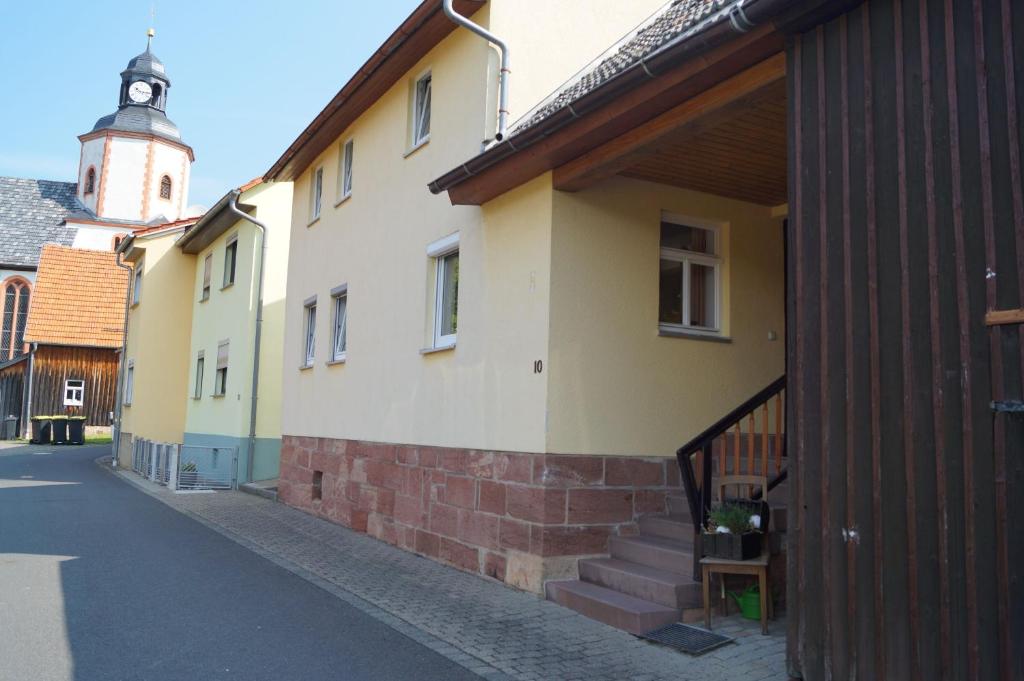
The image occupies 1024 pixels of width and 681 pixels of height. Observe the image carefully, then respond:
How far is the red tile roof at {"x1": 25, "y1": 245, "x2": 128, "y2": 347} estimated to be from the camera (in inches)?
1547

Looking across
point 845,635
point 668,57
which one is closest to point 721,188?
point 668,57

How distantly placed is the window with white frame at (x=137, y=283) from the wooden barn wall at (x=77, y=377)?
1391 centimetres

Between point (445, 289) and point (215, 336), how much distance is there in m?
13.5

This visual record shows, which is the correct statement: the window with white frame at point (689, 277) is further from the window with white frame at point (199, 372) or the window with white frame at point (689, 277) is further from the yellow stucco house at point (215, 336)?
the window with white frame at point (199, 372)

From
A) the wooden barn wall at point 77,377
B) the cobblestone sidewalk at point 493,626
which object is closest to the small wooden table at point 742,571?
the cobblestone sidewalk at point 493,626

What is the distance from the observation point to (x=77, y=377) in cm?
4041

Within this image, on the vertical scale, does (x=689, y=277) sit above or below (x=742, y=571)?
above

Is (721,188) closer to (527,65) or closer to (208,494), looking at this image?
(527,65)

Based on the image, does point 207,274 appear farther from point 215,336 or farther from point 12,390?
point 12,390

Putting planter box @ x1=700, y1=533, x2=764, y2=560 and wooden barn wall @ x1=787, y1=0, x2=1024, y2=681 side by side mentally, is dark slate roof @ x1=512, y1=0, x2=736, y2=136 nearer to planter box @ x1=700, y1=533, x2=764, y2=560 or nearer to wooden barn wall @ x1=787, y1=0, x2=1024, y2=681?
wooden barn wall @ x1=787, y1=0, x2=1024, y2=681

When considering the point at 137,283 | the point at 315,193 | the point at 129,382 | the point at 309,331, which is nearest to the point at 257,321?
the point at 309,331

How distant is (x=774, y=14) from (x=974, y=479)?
8.63 feet

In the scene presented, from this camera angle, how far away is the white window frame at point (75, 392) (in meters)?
40.2

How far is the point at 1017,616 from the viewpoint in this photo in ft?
12.2
